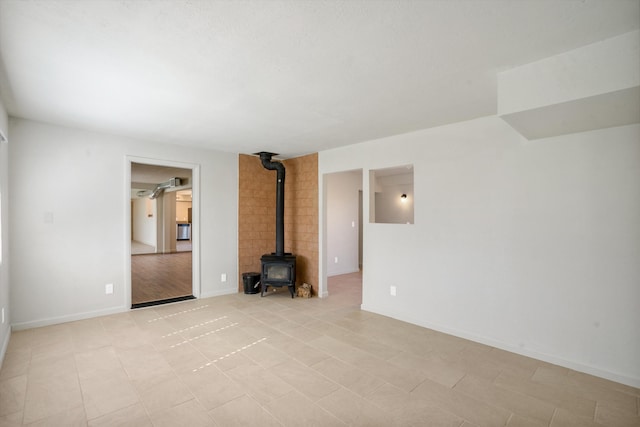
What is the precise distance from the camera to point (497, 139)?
10.4 feet

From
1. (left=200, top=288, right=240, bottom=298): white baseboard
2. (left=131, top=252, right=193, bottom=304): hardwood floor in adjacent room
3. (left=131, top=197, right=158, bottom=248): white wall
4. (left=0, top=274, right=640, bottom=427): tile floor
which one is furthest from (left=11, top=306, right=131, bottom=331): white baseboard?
(left=131, top=197, right=158, bottom=248): white wall

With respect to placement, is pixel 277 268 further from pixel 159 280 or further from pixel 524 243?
pixel 524 243

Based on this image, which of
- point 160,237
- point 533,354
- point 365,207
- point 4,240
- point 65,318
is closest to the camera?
point 533,354

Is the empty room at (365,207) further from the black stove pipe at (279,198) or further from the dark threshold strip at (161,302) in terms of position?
the black stove pipe at (279,198)

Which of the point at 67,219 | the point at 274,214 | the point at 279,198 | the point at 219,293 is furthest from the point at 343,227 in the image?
Result: the point at 67,219

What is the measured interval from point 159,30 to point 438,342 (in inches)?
143

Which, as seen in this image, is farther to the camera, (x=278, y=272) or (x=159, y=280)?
(x=159, y=280)

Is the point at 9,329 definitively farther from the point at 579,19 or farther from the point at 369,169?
the point at 579,19

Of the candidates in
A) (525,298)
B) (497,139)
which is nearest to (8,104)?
(497,139)

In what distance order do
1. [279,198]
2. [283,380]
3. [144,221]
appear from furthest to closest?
[144,221] → [279,198] → [283,380]

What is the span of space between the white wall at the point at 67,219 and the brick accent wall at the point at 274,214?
1.41 metres

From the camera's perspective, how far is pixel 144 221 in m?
13.7

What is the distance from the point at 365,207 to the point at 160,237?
9.47 meters

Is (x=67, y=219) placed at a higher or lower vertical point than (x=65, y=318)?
higher
